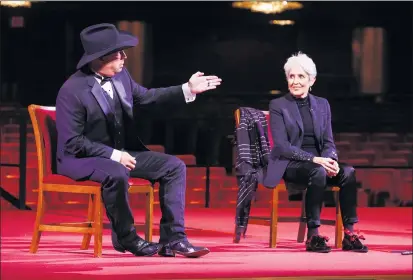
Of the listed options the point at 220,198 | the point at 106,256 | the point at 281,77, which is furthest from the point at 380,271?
the point at 281,77

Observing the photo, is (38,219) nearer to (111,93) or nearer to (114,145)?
(114,145)

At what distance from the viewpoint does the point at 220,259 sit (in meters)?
3.71

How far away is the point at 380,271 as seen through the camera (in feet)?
11.3

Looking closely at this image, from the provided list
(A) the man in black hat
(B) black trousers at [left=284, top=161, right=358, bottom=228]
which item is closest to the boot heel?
(A) the man in black hat

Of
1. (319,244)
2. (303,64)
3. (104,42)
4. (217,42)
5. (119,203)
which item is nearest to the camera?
(119,203)

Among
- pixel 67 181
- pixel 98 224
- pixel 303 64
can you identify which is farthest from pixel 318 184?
pixel 67 181

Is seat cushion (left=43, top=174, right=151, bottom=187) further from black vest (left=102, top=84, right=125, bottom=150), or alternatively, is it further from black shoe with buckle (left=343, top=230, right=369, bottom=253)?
black shoe with buckle (left=343, top=230, right=369, bottom=253)

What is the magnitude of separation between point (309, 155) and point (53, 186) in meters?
1.18

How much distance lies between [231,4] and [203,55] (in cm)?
63

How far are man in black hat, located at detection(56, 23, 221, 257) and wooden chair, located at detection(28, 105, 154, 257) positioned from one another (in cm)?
7

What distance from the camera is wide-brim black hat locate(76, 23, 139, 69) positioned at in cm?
364

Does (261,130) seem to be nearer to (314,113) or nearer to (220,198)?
(314,113)

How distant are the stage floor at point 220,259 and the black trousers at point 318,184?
178 mm

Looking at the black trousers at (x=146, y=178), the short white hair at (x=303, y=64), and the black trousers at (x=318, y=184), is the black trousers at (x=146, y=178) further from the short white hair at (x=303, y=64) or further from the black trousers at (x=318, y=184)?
the short white hair at (x=303, y=64)
